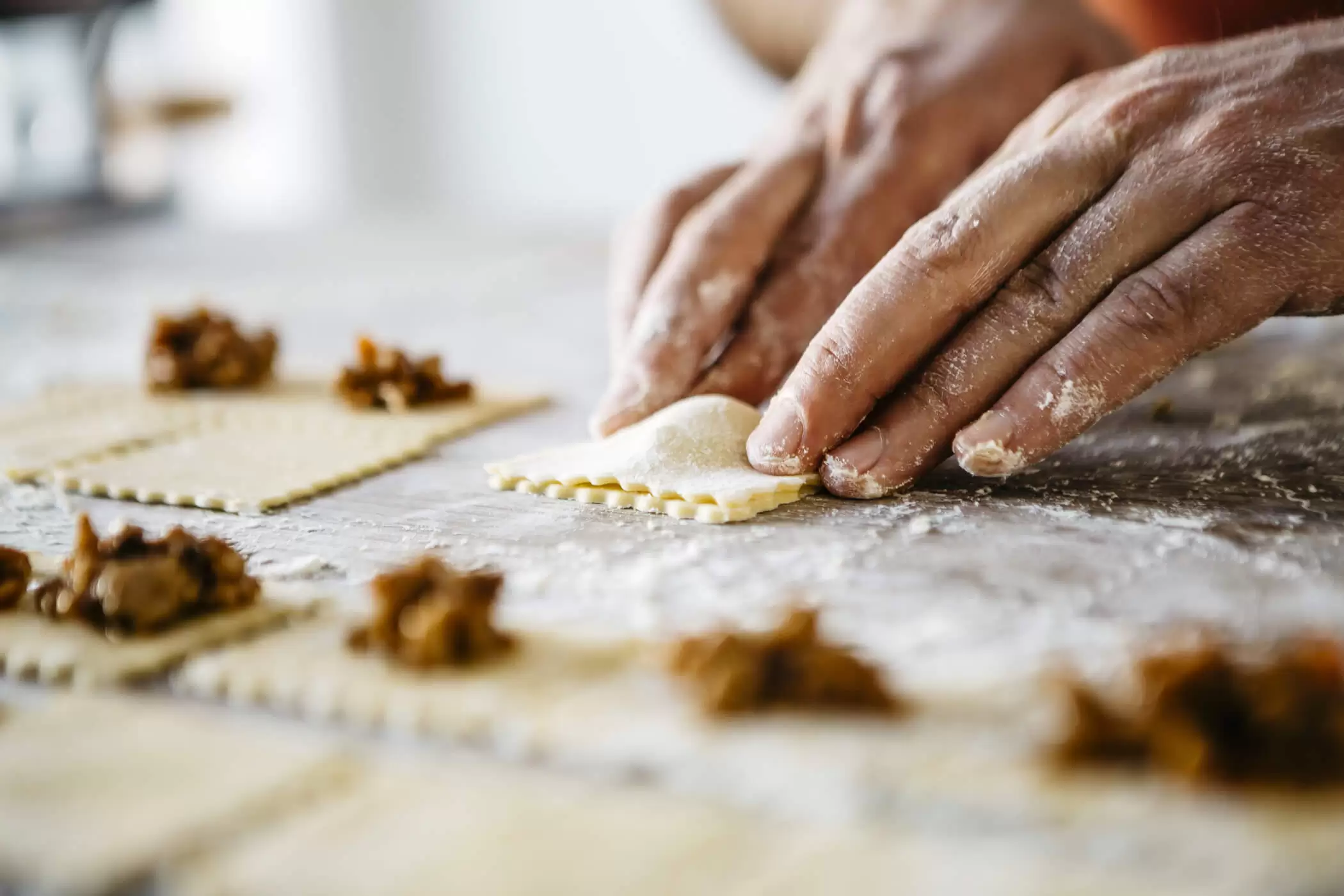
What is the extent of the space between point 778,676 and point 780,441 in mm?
551

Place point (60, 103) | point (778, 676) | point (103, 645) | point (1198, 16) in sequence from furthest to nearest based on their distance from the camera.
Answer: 1. point (60, 103)
2. point (1198, 16)
3. point (103, 645)
4. point (778, 676)

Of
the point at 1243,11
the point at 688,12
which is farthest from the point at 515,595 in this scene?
the point at 688,12

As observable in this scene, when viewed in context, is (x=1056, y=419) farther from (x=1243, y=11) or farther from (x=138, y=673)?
(x=1243, y=11)

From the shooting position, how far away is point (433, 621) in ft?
3.21

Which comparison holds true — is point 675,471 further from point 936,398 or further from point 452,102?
point 452,102

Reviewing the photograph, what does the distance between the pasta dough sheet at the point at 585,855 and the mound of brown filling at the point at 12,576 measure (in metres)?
0.54

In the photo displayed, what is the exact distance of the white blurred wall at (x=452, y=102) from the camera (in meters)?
6.88

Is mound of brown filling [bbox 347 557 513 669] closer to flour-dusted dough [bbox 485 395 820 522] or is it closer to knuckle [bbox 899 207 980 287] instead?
flour-dusted dough [bbox 485 395 820 522]

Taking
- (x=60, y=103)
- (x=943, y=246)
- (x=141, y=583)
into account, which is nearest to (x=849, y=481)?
(x=943, y=246)

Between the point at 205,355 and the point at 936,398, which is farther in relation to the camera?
the point at 205,355

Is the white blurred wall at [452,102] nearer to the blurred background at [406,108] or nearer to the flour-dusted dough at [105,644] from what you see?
the blurred background at [406,108]

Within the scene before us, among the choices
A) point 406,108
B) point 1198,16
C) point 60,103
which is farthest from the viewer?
point 406,108

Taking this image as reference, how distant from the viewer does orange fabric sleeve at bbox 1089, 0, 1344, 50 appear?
2287 mm

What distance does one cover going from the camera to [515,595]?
1168 millimetres
